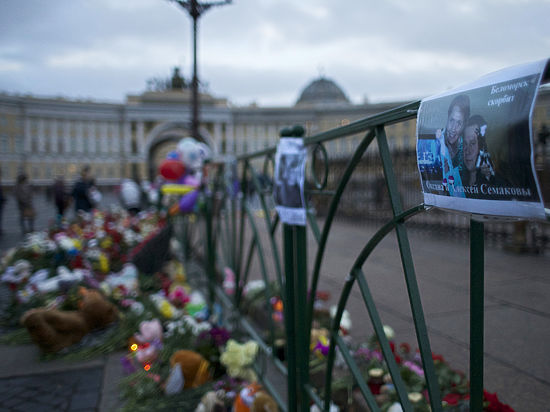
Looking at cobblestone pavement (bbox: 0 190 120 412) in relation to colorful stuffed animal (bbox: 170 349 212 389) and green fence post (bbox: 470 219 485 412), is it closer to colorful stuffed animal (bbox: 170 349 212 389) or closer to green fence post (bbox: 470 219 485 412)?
colorful stuffed animal (bbox: 170 349 212 389)

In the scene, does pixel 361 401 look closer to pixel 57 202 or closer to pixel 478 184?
pixel 478 184

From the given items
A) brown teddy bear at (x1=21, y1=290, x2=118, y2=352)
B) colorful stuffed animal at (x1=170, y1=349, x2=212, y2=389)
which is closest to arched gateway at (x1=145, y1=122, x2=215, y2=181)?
brown teddy bear at (x1=21, y1=290, x2=118, y2=352)

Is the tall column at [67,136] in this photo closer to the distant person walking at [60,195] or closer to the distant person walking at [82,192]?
the distant person walking at [60,195]

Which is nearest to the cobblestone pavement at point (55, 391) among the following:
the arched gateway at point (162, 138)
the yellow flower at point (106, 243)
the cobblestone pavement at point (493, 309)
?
the cobblestone pavement at point (493, 309)

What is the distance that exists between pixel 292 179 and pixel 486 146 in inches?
50.0

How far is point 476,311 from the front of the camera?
0.95 m

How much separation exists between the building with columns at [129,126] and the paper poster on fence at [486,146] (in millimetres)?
64121

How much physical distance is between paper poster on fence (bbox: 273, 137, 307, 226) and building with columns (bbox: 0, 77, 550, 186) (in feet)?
207

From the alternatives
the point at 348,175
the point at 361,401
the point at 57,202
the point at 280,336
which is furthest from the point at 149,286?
the point at 57,202

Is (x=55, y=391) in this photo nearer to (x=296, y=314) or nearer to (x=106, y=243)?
(x=296, y=314)

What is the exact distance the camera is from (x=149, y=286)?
5066 mm

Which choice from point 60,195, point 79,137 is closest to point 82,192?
point 60,195

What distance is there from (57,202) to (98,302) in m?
11.1

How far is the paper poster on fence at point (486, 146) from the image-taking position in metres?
0.73
